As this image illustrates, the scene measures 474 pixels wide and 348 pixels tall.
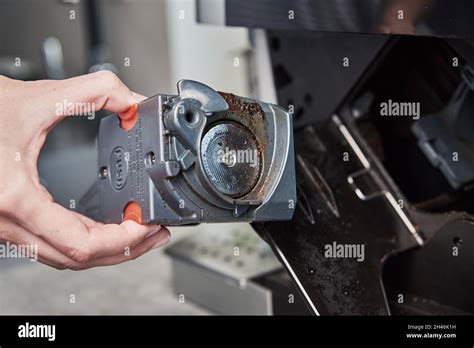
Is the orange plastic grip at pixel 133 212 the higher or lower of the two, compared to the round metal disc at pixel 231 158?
lower

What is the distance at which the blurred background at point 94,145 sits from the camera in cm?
111

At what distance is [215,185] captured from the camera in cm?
66

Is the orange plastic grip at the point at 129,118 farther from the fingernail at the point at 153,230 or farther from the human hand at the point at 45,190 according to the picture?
the fingernail at the point at 153,230

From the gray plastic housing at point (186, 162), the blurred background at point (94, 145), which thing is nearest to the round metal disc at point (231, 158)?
the gray plastic housing at point (186, 162)

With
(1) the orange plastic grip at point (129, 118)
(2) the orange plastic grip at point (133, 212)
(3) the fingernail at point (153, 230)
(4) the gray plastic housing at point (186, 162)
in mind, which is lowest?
(3) the fingernail at point (153, 230)

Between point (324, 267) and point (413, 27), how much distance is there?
305mm

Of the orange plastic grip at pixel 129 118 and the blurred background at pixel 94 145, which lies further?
the blurred background at pixel 94 145

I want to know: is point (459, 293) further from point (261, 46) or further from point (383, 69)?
point (261, 46)

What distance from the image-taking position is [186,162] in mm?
636

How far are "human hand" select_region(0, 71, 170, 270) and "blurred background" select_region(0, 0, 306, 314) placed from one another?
7 cm

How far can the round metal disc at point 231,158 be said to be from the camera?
663 millimetres

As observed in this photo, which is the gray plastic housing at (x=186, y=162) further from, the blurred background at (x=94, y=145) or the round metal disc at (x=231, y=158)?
the blurred background at (x=94, y=145)

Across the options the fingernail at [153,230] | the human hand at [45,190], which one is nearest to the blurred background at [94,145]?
the human hand at [45,190]
